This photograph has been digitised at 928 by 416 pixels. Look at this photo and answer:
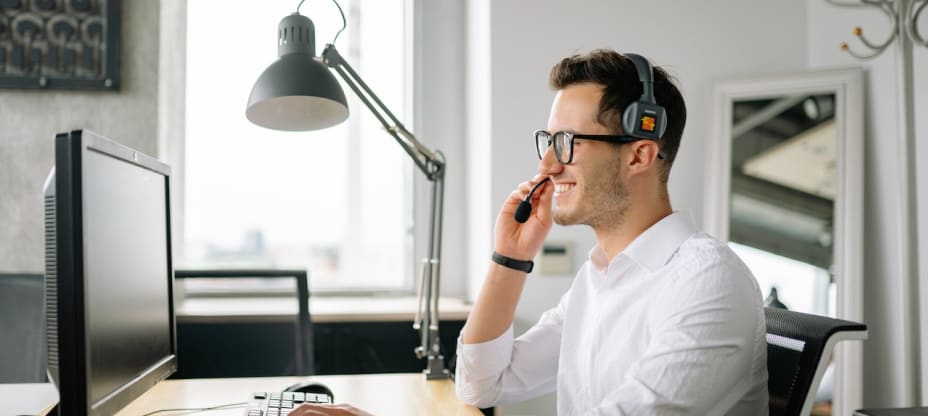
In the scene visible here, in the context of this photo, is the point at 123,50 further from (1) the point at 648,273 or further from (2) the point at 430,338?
(1) the point at 648,273

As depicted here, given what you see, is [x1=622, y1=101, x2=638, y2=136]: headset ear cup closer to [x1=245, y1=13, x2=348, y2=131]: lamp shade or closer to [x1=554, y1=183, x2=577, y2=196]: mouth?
[x1=554, y1=183, x2=577, y2=196]: mouth

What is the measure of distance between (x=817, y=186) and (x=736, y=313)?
1519 mm

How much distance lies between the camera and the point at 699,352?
38.6 inches

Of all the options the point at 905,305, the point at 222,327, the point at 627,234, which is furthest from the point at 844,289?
the point at 222,327

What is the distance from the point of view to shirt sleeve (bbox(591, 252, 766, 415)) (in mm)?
974

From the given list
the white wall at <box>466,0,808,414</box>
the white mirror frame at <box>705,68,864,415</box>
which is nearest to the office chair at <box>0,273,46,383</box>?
the white wall at <box>466,0,808,414</box>

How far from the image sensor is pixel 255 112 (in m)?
1.52

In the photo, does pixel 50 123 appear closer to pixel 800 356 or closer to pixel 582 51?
pixel 582 51

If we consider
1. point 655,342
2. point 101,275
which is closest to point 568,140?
point 655,342

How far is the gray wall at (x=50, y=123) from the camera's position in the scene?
2.47 m

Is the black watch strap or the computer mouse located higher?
the black watch strap

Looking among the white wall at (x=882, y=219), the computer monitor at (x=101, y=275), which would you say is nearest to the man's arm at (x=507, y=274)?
the computer monitor at (x=101, y=275)

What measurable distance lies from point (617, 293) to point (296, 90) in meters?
0.75

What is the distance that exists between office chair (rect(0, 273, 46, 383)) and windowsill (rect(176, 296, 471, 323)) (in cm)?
54
